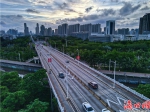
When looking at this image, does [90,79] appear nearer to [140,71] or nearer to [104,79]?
[104,79]

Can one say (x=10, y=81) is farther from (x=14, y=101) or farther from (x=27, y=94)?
(x=14, y=101)

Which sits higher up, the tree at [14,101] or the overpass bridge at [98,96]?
the overpass bridge at [98,96]

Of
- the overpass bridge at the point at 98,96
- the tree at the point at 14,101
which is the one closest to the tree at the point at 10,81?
the tree at the point at 14,101

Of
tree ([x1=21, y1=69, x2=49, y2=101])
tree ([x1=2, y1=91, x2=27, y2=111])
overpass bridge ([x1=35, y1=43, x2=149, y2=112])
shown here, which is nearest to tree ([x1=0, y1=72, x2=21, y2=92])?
tree ([x1=21, y1=69, x2=49, y2=101])

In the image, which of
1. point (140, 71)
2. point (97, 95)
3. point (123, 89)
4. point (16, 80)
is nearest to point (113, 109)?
point (97, 95)

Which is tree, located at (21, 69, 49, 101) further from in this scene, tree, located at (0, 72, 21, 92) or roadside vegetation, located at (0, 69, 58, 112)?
tree, located at (0, 72, 21, 92)

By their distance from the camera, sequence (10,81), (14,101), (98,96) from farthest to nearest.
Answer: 1. (10,81)
2. (14,101)
3. (98,96)

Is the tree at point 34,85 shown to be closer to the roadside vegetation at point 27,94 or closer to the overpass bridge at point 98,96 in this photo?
the roadside vegetation at point 27,94

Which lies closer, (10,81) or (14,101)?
(14,101)

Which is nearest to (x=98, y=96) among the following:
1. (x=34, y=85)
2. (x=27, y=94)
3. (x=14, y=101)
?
(x=27, y=94)
